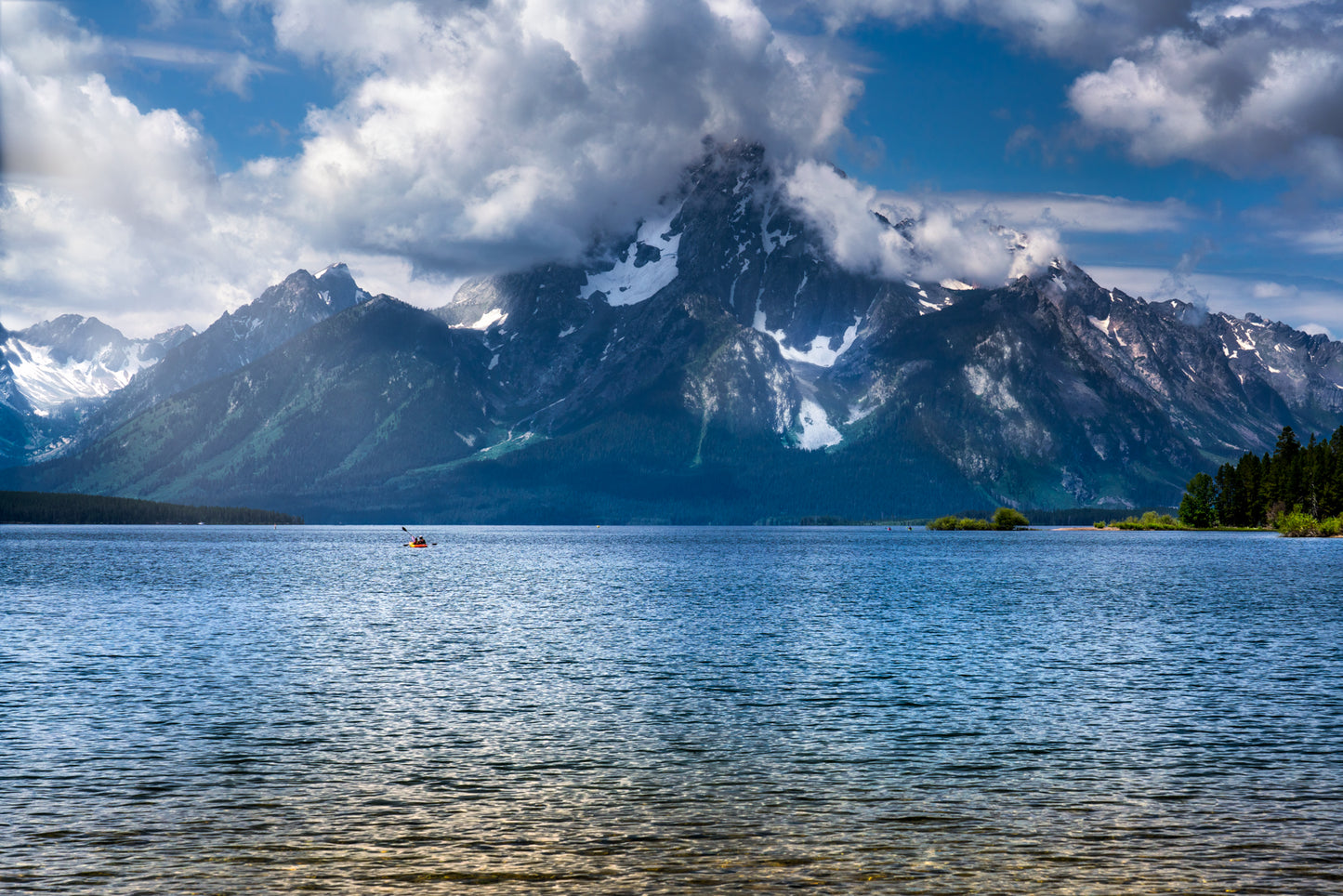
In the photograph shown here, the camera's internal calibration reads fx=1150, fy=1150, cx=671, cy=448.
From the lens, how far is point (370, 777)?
38.6 meters

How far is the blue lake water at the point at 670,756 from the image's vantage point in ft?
94.2

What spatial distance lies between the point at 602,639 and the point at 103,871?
55.2 metres

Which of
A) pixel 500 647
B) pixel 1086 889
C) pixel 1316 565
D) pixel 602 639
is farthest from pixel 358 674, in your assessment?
pixel 1316 565

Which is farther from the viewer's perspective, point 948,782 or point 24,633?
point 24,633

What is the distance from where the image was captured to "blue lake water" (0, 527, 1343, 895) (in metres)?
28.7

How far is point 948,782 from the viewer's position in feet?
125

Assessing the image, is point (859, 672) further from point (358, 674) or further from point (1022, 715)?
point (358, 674)

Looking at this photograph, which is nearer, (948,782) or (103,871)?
(103,871)

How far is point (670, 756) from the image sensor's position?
42.3 meters

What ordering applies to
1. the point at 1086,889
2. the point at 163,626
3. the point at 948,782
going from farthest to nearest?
→ the point at 163,626 < the point at 948,782 < the point at 1086,889

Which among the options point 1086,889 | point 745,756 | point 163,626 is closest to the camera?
point 1086,889

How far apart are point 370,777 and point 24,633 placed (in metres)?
56.9

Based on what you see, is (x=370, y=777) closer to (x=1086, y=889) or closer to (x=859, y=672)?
(x=1086, y=889)

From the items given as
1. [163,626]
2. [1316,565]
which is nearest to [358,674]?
[163,626]
